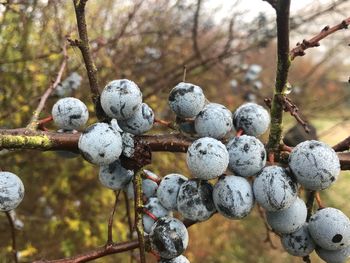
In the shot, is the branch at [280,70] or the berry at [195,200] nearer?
the branch at [280,70]

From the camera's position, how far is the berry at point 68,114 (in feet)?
4.75

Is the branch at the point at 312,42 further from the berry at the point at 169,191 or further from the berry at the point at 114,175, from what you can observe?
the berry at the point at 114,175

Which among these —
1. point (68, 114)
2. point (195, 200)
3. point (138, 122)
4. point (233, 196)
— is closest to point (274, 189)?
point (233, 196)

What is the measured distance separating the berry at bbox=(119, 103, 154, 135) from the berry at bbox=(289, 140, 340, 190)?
0.47 m

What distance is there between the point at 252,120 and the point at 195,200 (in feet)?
1.27

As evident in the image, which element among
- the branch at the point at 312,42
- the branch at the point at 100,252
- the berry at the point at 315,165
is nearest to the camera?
the branch at the point at 312,42

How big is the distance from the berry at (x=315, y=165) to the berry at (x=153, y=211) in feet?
1.44

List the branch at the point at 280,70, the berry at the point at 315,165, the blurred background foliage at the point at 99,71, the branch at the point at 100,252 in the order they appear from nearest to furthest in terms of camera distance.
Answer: the branch at the point at 280,70, the berry at the point at 315,165, the branch at the point at 100,252, the blurred background foliage at the point at 99,71

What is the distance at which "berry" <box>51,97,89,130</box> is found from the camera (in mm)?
1448

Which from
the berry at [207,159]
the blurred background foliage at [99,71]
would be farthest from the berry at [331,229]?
the blurred background foliage at [99,71]

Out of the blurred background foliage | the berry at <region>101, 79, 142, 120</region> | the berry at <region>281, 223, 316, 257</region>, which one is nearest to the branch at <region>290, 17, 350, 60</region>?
the berry at <region>101, 79, 142, 120</region>

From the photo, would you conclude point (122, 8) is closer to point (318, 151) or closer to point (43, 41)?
point (43, 41)

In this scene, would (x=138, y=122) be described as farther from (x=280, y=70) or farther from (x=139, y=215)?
(x=280, y=70)

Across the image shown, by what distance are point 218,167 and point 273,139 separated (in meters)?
0.20
